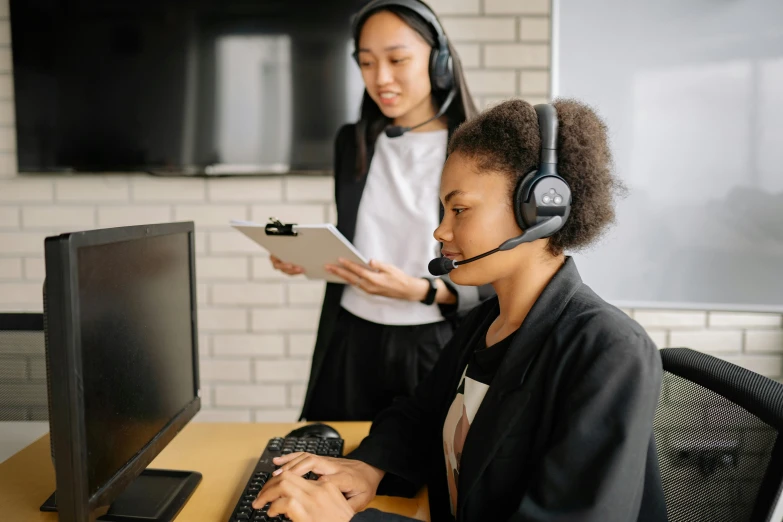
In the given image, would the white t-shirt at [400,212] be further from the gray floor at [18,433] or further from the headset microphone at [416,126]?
the gray floor at [18,433]

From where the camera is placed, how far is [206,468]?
101cm

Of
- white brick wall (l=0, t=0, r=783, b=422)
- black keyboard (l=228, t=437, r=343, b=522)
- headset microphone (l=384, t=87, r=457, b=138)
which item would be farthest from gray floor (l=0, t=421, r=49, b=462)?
white brick wall (l=0, t=0, r=783, b=422)

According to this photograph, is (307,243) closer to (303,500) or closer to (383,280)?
(383,280)

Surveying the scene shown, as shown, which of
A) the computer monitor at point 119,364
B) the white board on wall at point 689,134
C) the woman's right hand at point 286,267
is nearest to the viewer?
the computer monitor at point 119,364

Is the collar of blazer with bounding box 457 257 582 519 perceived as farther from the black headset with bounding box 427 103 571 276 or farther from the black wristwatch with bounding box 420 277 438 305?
the black wristwatch with bounding box 420 277 438 305

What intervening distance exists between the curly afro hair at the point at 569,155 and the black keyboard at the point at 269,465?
1.63ft

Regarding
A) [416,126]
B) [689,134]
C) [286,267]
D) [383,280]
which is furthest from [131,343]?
[689,134]

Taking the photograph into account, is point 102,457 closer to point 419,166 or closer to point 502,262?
point 502,262

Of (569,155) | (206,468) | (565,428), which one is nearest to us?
(565,428)

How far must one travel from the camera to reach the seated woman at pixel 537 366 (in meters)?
0.67

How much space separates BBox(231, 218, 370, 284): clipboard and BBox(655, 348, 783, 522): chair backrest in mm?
630

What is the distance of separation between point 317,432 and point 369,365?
335 millimetres

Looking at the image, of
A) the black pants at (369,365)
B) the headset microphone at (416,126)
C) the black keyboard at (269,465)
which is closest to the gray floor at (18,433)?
the black keyboard at (269,465)

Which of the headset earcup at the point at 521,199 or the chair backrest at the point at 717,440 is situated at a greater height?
the headset earcup at the point at 521,199
